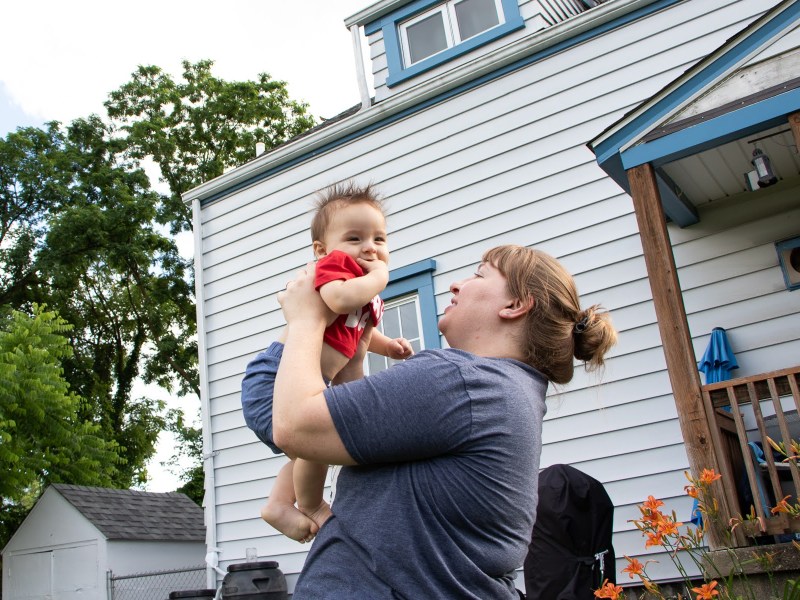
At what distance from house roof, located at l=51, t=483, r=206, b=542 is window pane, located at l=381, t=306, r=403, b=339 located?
7936mm

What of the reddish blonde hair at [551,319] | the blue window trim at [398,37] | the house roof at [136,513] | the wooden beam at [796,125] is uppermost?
the blue window trim at [398,37]

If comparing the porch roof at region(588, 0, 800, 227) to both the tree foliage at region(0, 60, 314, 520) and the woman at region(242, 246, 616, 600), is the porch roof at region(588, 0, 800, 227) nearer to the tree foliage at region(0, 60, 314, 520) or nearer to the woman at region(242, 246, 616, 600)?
the woman at region(242, 246, 616, 600)

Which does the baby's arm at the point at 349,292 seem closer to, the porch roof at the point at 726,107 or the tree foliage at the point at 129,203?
the porch roof at the point at 726,107

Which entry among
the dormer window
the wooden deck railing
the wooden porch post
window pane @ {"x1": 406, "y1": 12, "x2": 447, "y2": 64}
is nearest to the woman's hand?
the wooden deck railing

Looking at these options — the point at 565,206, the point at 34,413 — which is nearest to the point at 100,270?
the point at 34,413

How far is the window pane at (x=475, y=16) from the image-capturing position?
8.21 meters

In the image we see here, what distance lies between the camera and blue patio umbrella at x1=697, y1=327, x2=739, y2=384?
5.45 m

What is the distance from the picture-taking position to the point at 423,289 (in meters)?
7.28

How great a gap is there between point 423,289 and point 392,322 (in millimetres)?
537

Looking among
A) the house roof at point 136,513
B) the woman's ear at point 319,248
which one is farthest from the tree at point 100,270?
the woman's ear at point 319,248

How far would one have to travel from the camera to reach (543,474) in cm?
Result: 394

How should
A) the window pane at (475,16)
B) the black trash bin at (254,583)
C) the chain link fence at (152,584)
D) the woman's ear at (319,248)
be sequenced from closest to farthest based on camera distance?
1. the woman's ear at (319,248)
2. the black trash bin at (254,583)
3. the window pane at (475,16)
4. the chain link fence at (152,584)

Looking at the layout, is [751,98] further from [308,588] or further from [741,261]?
[308,588]

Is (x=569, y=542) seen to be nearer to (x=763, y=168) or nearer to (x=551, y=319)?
(x=551, y=319)
